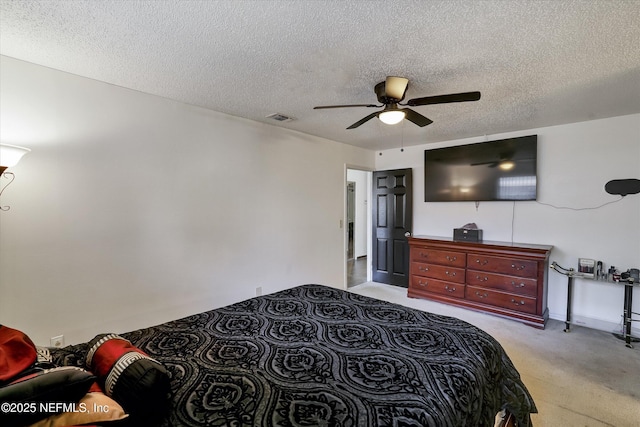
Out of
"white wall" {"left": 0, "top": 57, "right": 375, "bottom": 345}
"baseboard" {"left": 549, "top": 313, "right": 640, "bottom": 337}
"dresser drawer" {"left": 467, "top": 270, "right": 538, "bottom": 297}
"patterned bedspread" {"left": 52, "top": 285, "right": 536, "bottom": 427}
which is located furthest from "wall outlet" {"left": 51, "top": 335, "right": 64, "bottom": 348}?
"baseboard" {"left": 549, "top": 313, "right": 640, "bottom": 337}

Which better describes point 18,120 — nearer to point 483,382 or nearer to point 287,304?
point 287,304

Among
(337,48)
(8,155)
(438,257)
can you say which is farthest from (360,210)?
(8,155)

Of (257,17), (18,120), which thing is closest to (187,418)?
(257,17)

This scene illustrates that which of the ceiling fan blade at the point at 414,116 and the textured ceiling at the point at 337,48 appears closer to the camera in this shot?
the textured ceiling at the point at 337,48

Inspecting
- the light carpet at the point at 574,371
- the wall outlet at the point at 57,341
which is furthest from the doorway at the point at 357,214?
the wall outlet at the point at 57,341

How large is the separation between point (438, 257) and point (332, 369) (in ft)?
10.8

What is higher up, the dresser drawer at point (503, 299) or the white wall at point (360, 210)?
the white wall at point (360, 210)

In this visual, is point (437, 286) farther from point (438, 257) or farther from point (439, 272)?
point (438, 257)

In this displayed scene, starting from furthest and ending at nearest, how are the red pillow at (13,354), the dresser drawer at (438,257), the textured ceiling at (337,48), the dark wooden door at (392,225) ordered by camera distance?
the dark wooden door at (392,225) < the dresser drawer at (438,257) < the textured ceiling at (337,48) < the red pillow at (13,354)

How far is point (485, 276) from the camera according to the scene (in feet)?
12.3

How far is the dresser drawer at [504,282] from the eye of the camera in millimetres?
3422

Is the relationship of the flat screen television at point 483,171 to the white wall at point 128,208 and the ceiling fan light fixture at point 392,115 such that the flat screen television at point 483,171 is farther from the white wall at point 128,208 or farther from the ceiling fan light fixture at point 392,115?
the ceiling fan light fixture at point 392,115

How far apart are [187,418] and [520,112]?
3799 mm

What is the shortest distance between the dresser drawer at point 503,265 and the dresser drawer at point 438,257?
4.1 inches
